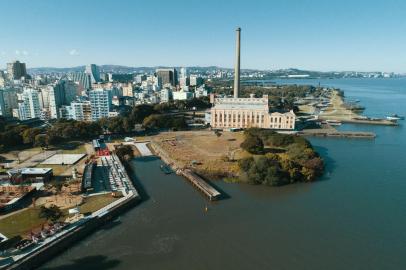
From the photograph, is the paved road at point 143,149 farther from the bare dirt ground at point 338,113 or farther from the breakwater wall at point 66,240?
the bare dirt ground at point 338,113

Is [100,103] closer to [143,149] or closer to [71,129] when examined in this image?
[71,129]

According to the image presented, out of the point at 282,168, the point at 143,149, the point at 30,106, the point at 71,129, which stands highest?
the point at 30,106

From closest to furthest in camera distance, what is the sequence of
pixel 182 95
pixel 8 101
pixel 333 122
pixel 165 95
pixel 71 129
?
pixel 71 129
pixel 333 122
pixel 8 101
pixel 165 95
pixel 182 95

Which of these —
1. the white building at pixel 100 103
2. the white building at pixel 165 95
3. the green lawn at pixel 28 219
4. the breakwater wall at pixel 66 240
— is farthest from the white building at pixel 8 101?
the breakwater wall at pixel 66 240

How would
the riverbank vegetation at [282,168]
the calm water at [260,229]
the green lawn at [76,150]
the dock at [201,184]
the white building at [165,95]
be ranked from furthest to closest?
the white building at [165,95]
the green lawn at [76,150]
the riverbank vegetation at [282,168]
the dock at [201,184]
the calm water at [260,229]

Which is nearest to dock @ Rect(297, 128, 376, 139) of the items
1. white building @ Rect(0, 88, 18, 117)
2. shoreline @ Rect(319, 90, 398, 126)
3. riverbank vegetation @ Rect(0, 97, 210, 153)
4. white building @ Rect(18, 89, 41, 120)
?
shoreline @ Rect(319, 90, 398, 126)

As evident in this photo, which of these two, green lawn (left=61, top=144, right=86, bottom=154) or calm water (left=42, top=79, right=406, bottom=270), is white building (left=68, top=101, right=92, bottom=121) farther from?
calm water (left=42, top=79, right=406, bottom=270)

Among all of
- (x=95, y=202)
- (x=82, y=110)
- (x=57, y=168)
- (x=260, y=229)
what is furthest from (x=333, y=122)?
(x=95, y=202)
